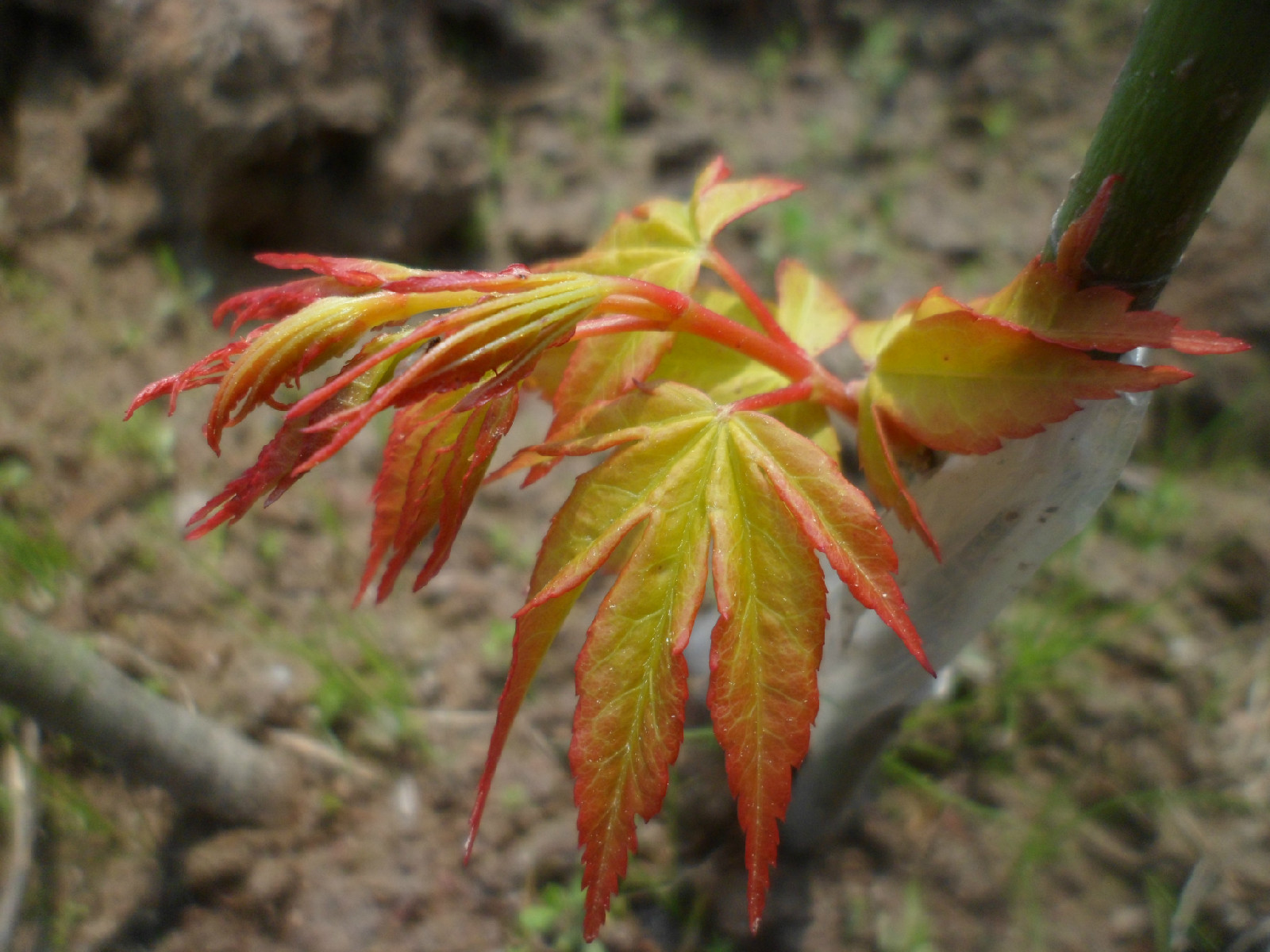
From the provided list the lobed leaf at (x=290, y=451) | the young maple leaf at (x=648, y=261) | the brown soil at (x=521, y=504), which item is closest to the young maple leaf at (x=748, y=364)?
the young maple leaf at (x=648, y=261)

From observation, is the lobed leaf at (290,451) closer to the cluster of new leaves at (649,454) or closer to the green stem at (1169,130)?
the cluster of new leaves at (649,454)

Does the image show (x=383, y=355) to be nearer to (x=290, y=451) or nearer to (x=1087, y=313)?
(x=290, y=451)

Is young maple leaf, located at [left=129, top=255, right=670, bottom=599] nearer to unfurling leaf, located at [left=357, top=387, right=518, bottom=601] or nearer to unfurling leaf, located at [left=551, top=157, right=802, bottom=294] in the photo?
unfurling leaf, located at [left=357, top=387, right=518, bottom=601]

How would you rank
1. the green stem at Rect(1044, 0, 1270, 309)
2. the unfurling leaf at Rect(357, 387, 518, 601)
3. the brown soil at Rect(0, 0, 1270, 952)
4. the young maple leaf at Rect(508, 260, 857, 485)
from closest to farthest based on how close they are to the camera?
1. the green stem at Rect(1044, 0, 1270, 309)
2. the unfurling leaf at Rect(357, 387, 518, 601)
3. the young maple leaf at Rect(508, 260, 857, 485)
4. the brown soil at Rect(0, 0, 1270, 952)

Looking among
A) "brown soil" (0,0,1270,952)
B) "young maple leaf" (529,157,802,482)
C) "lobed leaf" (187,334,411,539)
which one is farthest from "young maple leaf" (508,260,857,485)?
"brown soil" (0,0,1270,952)

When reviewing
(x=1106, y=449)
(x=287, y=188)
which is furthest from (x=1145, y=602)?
(x=287, y=188)

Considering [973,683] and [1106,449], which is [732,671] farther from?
[973,683]
